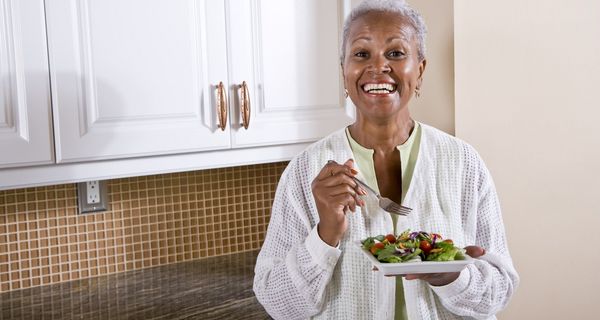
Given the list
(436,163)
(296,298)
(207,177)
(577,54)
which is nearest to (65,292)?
(207,177)

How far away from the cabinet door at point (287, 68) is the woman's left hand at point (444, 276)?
891 millimetres

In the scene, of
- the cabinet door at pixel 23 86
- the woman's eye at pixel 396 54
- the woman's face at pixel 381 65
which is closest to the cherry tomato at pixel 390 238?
the woman's face at pixel 381 65

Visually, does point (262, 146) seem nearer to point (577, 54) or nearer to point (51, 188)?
point (51, 188)

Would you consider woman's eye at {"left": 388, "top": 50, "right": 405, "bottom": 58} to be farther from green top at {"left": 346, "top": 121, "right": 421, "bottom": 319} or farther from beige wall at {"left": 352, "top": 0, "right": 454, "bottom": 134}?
beige wall at {"left": 352, "top": 0, "right": 454, "bottom": 134}

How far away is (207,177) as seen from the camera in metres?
2.37

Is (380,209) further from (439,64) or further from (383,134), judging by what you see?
(439,64)

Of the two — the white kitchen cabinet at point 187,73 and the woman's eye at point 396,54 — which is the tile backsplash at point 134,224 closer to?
the white kitchen cabinet at point 187,73

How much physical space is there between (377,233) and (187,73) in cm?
82

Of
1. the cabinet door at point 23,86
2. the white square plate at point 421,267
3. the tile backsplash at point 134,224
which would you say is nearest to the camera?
the white square plate at point 421,267

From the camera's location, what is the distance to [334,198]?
3.87ft

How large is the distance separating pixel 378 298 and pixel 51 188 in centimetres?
120

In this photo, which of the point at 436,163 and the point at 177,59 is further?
the point at 177,59

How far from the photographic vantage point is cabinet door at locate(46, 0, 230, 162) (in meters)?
1.72

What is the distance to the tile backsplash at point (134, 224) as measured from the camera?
2078 mm
